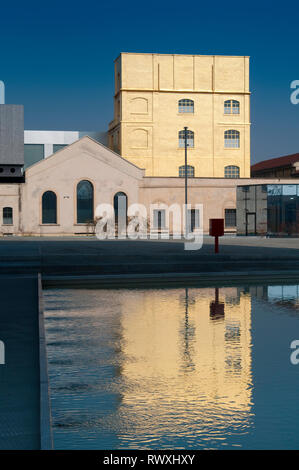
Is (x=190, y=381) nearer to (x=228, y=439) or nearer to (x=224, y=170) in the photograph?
(x=228, y=439)

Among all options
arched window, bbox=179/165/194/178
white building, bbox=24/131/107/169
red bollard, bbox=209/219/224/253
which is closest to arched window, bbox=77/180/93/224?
arched window, bbox=179/165/194/178

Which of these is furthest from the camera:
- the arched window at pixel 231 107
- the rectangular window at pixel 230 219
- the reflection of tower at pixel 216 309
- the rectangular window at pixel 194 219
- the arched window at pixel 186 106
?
the arched window at pixel 231 107

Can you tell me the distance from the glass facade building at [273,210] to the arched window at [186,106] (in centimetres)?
1812

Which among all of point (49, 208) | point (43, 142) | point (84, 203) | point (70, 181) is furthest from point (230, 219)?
point (43, 142)

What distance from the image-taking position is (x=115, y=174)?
60562 millimetres

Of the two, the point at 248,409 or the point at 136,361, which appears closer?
the point at 248,409

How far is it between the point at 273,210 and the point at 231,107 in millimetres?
22278

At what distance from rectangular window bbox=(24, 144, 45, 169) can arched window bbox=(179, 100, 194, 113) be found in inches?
743

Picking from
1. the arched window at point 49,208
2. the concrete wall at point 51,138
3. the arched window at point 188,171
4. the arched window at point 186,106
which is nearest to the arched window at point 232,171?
the arched window at point 188,171

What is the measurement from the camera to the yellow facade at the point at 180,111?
6975 cm

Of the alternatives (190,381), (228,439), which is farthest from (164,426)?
(190,381)

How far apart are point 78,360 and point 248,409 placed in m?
3.21

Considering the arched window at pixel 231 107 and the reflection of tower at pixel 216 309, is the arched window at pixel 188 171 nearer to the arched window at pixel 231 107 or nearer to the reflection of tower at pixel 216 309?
the arched window at pixel 231 107

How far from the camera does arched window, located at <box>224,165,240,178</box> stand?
71.2 metres
